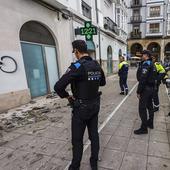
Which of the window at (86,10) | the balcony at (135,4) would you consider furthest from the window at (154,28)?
the window at (86,10)

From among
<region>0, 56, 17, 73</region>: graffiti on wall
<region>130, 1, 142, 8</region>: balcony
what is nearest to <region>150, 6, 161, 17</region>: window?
<region>130, 1, 142, 8</region>: balcony

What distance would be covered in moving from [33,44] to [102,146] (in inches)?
212

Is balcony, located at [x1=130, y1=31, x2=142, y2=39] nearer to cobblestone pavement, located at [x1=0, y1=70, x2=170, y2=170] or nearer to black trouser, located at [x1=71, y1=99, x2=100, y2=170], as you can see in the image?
cobblestone pavement, located at [x1=0, y1=70, x2=170, y2=170]

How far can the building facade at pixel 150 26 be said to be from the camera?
32281 millimetres

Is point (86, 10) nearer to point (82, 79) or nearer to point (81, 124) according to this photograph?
point (82, 79)

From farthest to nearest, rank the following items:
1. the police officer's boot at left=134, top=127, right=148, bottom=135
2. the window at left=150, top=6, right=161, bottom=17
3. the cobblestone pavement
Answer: the window at left=150, top=6, right=161, bottom=17 < the police officer's boot at left=134, top=127, right=148, bottom=135 < the cobblestone pavement

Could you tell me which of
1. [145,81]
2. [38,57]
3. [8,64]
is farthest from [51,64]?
[145,81]

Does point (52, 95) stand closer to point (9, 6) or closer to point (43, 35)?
point (43, 35)

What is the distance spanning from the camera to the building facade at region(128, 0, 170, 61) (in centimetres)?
3228

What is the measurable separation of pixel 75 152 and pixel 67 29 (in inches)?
311

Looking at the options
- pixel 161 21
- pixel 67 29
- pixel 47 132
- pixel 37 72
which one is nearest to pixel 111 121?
pixel 47 132

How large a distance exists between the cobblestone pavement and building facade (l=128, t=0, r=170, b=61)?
30.9m

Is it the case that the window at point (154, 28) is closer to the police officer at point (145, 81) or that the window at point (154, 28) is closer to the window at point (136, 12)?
the window at point (136, 12)

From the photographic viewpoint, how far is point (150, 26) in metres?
33.4
